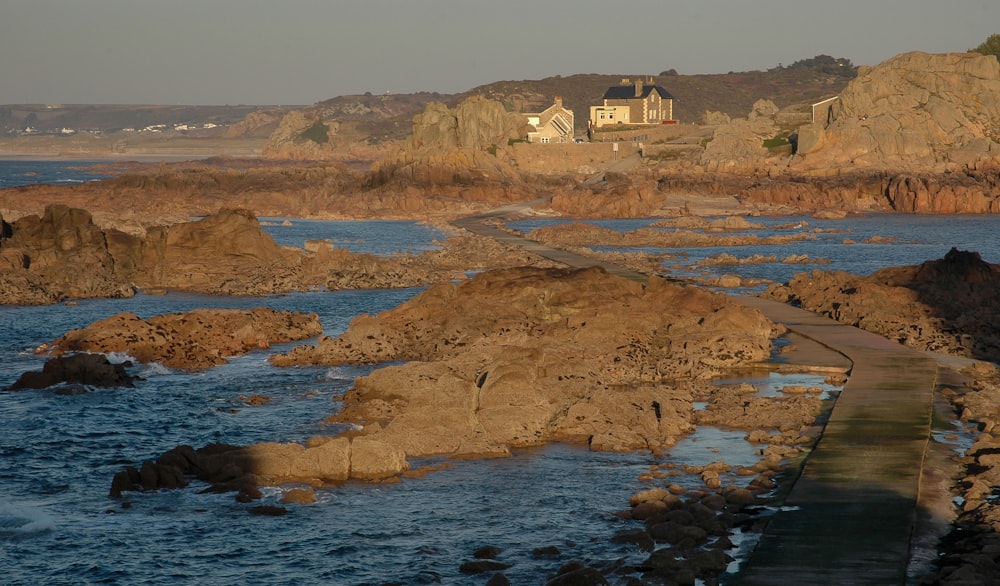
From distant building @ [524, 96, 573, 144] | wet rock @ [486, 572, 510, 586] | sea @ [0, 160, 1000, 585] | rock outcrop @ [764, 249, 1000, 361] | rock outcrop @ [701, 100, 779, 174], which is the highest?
distant building @ [524, 96, 573, 144]

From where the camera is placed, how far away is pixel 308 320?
38.8 m

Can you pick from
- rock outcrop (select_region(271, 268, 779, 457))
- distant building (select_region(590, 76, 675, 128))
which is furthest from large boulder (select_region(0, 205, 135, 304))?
distant building (select_region(590, 76, 675, 128))

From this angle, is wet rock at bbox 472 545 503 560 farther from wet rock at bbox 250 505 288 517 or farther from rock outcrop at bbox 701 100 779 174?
rock outcrop at bbox 701 100 779 174

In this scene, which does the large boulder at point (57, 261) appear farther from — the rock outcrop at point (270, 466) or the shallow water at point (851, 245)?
the rock outcrop at point (270, 466)

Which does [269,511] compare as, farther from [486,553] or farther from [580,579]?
[580,579]

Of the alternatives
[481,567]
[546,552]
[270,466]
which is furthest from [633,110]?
[481,567]

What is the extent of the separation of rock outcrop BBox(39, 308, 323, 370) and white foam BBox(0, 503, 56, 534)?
1296cm

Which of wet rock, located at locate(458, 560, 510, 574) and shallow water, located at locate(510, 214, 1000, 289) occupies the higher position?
shallow water, located at locate(510, 214, 1000, 289)

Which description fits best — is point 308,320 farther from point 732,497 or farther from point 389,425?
point 732,497

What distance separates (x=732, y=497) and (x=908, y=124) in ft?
339

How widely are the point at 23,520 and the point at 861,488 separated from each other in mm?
13598

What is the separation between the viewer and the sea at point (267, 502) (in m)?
16.5

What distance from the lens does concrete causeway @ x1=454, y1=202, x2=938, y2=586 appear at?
15500mm

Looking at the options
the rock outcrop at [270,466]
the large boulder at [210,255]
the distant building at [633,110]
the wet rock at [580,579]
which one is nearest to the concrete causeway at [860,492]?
the wet rock at [580,579]
